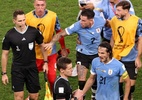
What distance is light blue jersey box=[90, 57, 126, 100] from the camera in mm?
7848

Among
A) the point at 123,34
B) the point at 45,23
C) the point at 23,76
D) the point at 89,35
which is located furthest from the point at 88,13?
the point at 23,76

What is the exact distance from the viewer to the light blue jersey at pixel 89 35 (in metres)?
9.11

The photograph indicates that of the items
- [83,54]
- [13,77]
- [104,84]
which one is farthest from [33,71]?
[104,84]

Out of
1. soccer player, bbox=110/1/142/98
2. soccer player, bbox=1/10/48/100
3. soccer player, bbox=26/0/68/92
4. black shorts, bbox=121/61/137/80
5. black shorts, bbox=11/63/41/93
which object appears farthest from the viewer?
soccer player, bbox=26/0/68/92

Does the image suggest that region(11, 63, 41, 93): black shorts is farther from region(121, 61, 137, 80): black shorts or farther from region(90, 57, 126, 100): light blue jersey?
region(121, 61, 137, 80): black shorts

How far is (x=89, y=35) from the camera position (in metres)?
9.11

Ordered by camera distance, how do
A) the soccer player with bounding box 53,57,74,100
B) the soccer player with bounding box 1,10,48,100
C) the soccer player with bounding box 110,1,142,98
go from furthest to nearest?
the soccer player with bounding box 110,1,142,98 < the soccer player with bounding box 1,10,48,100 < the soccer player with bounding box 53,57,74,100

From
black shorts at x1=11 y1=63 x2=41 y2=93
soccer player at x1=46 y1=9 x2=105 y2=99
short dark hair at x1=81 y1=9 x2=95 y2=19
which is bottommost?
black shorts at x1=11 y1=63 x2=41 y2=93

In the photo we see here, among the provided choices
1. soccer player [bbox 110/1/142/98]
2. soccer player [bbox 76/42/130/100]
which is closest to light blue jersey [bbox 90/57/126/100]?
soccer player [bbox 76/42/130/100]

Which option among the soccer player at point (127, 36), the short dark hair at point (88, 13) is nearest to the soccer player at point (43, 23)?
the short dark hair at point (88, 13)

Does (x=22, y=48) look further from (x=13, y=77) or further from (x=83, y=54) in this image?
(x=83, y=54)

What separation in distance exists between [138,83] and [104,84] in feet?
9.17

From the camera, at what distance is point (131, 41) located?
8.81m

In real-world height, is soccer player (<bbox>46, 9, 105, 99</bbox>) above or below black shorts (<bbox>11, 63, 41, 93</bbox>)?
above
